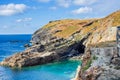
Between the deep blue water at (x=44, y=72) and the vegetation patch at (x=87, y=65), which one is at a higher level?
the vegetation patch at (x=87, y=65)

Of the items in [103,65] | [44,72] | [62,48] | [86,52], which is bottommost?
[44,72]

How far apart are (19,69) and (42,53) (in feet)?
54.0

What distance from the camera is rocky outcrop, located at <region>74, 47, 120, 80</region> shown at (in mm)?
52594

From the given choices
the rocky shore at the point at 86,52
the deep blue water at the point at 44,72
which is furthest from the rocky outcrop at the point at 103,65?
the deep blue water at the point at 44,72

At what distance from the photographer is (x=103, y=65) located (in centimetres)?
5422

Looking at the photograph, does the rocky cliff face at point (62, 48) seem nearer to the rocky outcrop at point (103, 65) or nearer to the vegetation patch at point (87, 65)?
Answer: the vegetation patch at point (87, 65)

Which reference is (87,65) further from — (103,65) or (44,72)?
(44,72)

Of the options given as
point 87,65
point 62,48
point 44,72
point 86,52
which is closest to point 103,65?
point 87,65

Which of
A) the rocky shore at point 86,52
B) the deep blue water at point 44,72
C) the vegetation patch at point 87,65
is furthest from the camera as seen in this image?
the deep blue water at point 44,72

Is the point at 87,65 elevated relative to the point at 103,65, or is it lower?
lower

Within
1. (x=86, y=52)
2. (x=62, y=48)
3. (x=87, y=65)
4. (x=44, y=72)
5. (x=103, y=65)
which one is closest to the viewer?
(x=103, y=65)

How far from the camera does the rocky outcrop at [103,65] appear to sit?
52594mm

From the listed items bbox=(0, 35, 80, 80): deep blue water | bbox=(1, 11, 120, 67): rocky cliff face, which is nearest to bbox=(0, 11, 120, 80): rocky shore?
bbox=(1, 11, 120, 67): rocky cliff face

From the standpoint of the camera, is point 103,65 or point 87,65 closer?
point 103,65
